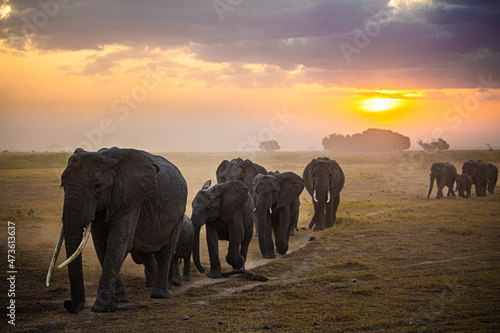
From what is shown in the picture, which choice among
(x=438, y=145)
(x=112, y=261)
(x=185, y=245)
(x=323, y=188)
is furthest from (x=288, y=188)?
(x=438, y=145)

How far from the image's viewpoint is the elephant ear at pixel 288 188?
1497cm

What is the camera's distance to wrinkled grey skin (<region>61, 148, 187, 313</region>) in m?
Result: 7.25

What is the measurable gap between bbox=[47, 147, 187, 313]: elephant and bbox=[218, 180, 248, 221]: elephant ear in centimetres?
231

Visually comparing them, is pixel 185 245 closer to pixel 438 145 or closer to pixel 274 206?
pixel 274 206

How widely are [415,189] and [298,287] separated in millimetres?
31835

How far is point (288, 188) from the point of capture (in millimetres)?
15133

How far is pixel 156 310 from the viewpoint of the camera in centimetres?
795

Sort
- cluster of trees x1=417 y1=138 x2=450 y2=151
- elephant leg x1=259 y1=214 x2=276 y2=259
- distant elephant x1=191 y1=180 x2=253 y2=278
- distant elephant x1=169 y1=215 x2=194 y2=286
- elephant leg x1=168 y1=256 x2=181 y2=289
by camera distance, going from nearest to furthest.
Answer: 1. elephant leg x1=168 y1=256 x2=181 y2=289
2. distant elephant x1=169 y1=215 x2=194 y2=286
3. distant elephant x1=191 y1=180 x2=253 y2=278
4. elephant leg x1=259 y1=214 x2=276 y2=259
5. cluster of trees x1=417 y1=138 x2=450 y2=151

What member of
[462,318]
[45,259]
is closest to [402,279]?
[462,318]

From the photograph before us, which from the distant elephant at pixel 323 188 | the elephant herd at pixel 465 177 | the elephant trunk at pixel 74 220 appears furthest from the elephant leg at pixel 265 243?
the elephant herd at pixel 465 177

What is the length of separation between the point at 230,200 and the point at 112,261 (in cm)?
436

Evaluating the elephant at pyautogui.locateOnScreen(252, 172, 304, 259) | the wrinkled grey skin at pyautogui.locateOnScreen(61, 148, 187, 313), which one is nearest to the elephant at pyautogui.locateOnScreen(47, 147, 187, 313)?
the wrinkled grey skin at pyautogui.locateOnScreen(61, 148, 187, 313)

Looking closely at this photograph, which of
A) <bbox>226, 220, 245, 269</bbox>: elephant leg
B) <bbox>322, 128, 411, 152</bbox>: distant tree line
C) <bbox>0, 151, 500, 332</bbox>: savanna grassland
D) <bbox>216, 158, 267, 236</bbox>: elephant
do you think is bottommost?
<bbox>0, 151, 500, 332</bbox>: savanna grassland

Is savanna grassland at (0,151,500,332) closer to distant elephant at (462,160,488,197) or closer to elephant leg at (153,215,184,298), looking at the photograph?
elephant leg at (153,215,184,298)
